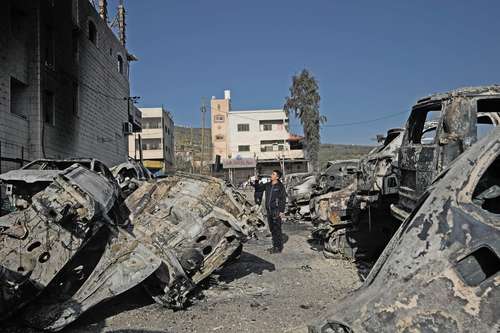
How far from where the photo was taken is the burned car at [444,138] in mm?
4438

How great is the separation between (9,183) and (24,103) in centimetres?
938

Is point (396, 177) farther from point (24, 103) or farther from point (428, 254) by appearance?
point (24, 103)

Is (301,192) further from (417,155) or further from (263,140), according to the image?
(263,140)

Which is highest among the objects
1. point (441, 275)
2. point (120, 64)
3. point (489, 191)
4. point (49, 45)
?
point (120, 64)

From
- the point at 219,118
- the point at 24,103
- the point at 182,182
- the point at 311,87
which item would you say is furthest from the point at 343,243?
the point at 219,118

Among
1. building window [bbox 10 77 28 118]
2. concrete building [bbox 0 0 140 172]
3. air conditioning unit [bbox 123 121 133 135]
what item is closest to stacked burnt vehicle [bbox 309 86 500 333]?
concrete building [bbox 0 0 140 172]

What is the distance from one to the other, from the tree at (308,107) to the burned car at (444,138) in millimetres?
37334

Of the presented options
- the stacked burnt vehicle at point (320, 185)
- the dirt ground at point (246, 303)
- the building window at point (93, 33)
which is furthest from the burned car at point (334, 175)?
the building window at point (93, 33)

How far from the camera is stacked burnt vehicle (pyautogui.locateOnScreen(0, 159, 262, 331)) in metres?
4.62

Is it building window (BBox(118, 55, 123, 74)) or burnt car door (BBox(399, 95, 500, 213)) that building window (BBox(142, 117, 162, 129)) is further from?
burnt car door (BBox(399, 95, 500, 213))

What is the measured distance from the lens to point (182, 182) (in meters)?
6.73

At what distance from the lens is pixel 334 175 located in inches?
488

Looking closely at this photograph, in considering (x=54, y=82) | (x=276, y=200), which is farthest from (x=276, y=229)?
(x=54, y=82)

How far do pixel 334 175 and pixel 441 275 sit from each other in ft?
33.6
